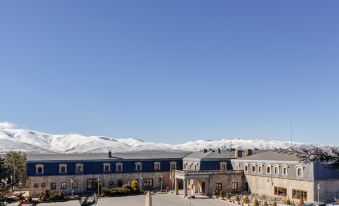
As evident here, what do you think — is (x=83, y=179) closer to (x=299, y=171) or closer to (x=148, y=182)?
(x=148, y=182)

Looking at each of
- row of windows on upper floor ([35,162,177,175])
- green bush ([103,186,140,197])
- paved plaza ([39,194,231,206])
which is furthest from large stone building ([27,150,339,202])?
green bush ([103,186,140,197])

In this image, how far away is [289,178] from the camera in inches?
2093

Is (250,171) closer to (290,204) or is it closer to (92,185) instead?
(290,204)

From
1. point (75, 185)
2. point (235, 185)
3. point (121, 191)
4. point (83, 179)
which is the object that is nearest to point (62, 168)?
point (75, 185)

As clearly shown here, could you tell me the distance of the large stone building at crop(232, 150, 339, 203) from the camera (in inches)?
1941

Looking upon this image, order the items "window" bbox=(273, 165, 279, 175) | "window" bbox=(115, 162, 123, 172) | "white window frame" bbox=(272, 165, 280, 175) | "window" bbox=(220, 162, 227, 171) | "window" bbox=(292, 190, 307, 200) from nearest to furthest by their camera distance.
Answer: "window" bbox=(292, 190, 307, 200) → "white window frame" bbox=(272, 165, 280, 175) → "window" bbox=(273, 165, 279, 175) → "window" bbox=(115, 162, 123, 172) → "window" bbox=(220, 162, 227, 171)

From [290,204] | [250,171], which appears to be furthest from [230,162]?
[290,204]

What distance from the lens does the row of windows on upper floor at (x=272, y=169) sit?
51591 mm

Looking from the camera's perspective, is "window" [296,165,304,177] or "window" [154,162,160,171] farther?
"window" [154,162,160,171]

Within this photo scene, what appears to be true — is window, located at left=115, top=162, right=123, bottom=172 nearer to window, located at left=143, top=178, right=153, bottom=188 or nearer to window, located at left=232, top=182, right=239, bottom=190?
window, located at left=143, top=178, right=153, bottom=188

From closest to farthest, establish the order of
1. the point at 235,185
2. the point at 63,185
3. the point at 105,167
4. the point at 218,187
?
the point at 63,185 < the point at 218,187 < the point at 235,185 < the point at 105,167

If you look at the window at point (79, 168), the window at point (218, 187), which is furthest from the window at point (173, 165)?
the window at point (79, 168)

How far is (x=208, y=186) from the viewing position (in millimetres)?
62062

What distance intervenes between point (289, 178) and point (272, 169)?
4204 mm
